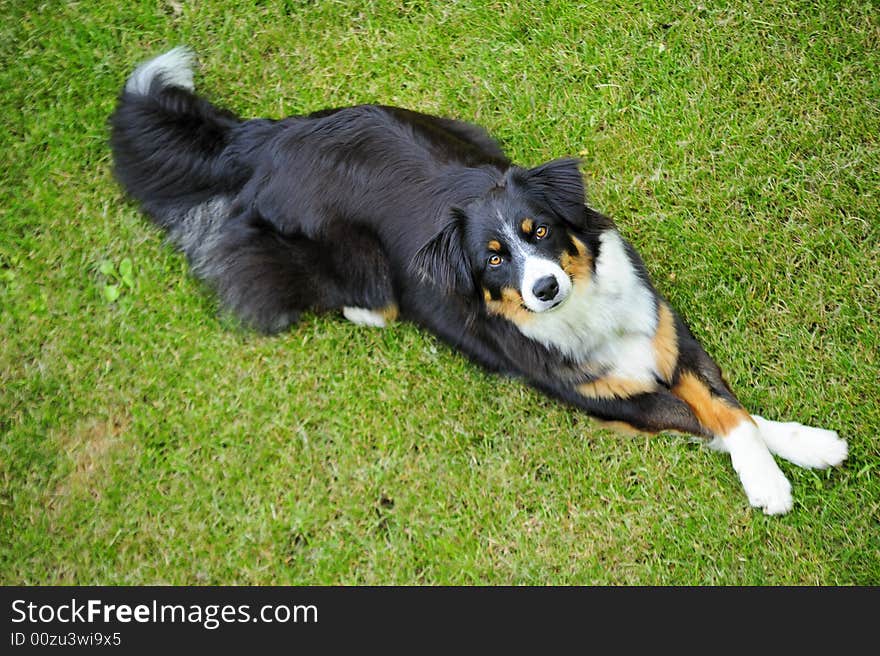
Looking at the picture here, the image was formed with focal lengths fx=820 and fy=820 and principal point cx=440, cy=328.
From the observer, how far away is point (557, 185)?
3.49m

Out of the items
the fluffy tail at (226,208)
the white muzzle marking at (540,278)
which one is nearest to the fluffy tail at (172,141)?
the fluffy tail at (226,208)

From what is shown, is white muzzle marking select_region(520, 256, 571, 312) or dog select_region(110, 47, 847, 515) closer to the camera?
white muzzle marking select_region(520, 256, 571, 312)

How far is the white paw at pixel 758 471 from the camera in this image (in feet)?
12.7

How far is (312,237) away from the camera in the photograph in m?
4.09

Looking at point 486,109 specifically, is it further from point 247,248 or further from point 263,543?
point 263,543

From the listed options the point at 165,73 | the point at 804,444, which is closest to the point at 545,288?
the point at 804,444

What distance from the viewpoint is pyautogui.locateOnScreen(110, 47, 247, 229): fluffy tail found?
13.8ft

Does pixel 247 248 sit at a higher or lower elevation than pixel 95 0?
lower

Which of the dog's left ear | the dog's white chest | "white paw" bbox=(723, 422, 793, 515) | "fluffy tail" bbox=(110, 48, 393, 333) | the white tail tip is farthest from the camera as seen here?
the white tail tip

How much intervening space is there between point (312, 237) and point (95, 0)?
243 cm

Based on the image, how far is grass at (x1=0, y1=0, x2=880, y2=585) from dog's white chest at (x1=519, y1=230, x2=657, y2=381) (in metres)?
0.52

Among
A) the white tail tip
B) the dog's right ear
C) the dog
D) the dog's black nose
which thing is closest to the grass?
the dog

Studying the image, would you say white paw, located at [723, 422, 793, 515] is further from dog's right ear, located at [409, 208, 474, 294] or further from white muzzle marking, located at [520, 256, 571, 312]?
dog's right ear, located at [409, 208, 474, 294]
